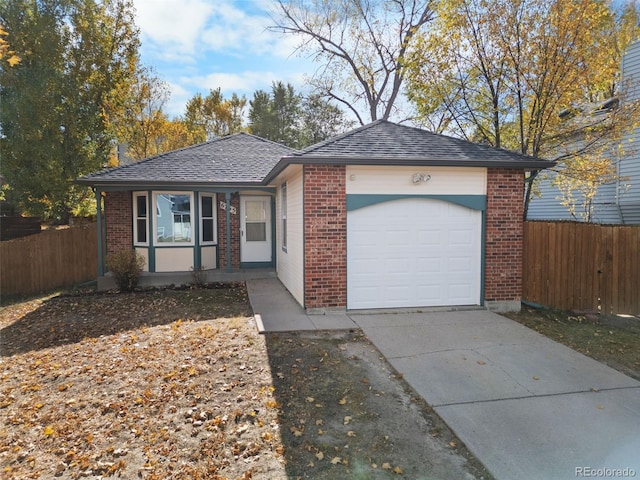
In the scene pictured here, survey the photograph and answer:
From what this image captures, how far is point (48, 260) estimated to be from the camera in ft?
38.8

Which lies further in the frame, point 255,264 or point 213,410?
point 255,264

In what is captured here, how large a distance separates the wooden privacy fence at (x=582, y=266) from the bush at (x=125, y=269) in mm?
9209

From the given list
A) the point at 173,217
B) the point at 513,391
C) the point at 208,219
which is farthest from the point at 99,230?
the point at 513,391

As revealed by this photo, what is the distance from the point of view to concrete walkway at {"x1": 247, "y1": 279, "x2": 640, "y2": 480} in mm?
3287

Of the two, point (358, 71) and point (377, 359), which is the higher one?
point (358, 71)

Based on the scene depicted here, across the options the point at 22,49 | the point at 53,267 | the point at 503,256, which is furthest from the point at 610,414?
the point at 22,49

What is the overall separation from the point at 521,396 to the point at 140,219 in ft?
34.9

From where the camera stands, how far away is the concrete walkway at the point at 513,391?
3.29m

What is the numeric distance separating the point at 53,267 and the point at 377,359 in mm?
10719

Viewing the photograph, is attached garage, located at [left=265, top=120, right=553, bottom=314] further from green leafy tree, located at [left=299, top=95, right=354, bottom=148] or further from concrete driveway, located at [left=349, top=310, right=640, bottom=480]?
green leafy tree, located at [left=299, top=95, right=354, bottom=148]

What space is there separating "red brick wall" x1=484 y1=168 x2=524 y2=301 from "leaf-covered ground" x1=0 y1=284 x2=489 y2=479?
130 inches

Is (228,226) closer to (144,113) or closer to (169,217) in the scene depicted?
(169,217)

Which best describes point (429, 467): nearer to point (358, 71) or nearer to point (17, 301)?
point (17, 301)

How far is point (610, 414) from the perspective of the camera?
3971mm
